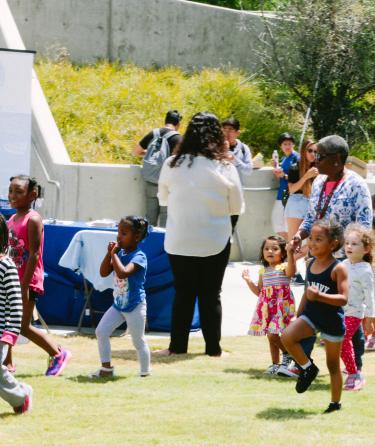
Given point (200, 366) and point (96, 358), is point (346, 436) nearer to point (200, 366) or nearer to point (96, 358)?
point (200, 366)

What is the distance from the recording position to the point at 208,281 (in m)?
9.89

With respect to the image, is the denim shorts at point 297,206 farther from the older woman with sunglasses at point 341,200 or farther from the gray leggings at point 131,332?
the gray leggings at point 131,332

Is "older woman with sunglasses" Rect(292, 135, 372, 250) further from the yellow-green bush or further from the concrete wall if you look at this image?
the concrete wall

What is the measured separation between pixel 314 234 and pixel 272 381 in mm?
1596

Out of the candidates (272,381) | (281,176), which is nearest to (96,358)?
(272,381)

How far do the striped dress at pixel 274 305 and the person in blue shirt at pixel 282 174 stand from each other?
5420 millimetres

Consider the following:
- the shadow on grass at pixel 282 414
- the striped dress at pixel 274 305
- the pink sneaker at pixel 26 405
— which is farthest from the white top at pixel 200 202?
the pink sneaker at pixel 26 405

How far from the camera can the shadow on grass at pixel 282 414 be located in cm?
735

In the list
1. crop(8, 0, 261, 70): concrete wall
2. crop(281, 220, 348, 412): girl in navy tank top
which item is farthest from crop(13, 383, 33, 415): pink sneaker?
crop(8, 0, 261, 70): concrete wall

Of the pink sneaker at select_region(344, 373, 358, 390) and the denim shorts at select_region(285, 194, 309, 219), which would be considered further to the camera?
the denim shorts at select_region(285, 194, 309, 219)

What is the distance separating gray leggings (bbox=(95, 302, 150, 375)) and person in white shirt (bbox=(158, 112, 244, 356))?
1011mm

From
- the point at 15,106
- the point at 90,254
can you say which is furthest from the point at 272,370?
the point at 15,106

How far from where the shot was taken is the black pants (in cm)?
987

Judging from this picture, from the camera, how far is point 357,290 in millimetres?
Answer: 9242
